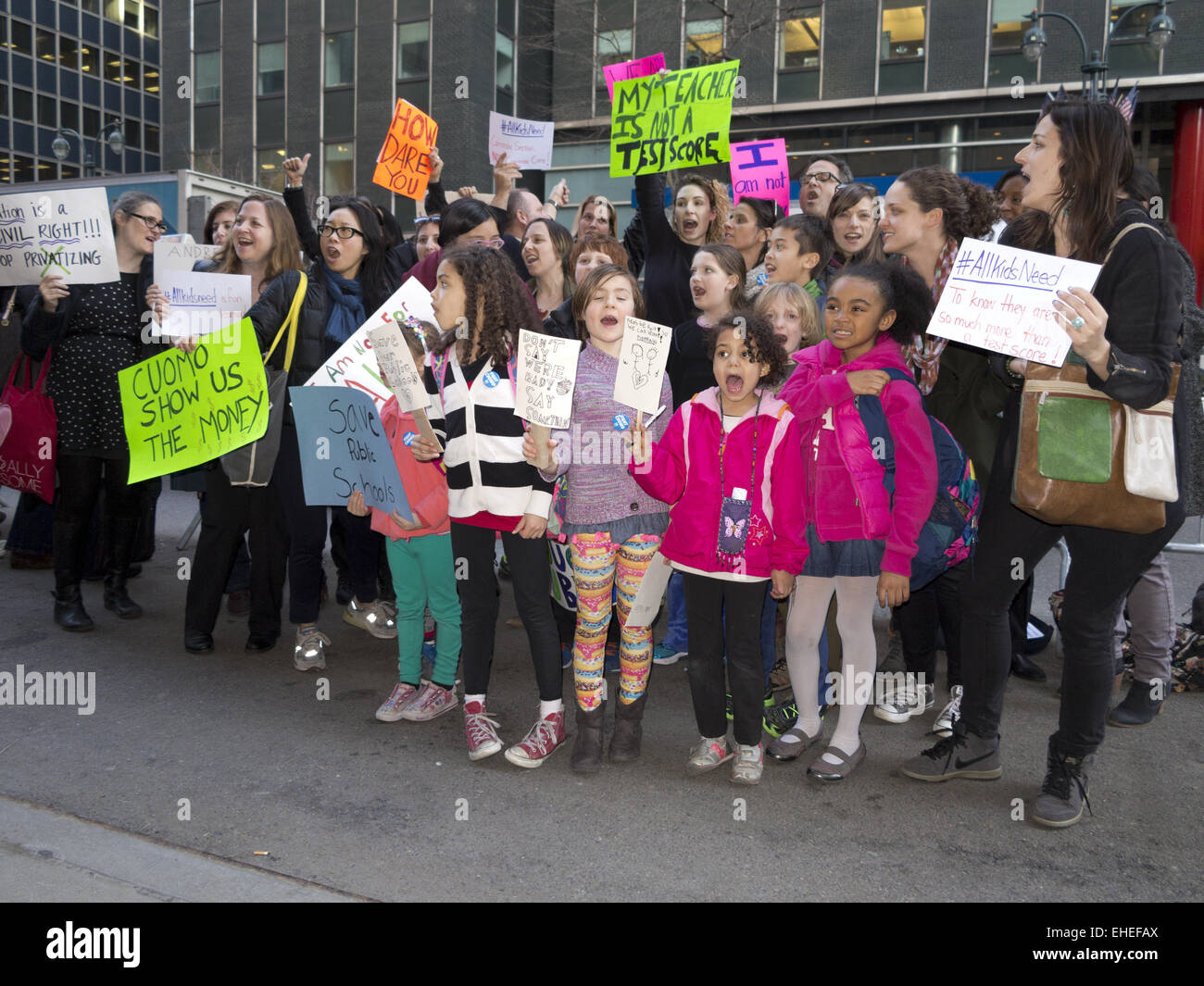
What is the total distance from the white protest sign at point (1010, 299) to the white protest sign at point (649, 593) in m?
1.34

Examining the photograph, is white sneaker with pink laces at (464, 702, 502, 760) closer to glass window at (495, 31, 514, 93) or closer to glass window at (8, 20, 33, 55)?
glass window at (495, 31, 514, 93)

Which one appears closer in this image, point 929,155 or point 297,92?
point 929,155

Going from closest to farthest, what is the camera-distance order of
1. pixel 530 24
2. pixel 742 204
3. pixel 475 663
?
pixel 475 663 < pixel 742 204 < pixel 530 24

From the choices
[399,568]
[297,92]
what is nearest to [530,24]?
[297,92]

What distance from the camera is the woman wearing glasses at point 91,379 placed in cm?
562

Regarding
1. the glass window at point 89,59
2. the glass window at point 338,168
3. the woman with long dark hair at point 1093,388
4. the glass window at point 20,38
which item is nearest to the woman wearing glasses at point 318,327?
the woman with long dark hair at point 1093,388

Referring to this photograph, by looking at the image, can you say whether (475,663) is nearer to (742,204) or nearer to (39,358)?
(742,204)

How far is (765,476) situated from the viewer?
3.76 m

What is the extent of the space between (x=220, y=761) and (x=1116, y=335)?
3548 millimetres

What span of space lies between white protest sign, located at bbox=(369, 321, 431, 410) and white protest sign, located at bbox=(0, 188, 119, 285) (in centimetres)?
239

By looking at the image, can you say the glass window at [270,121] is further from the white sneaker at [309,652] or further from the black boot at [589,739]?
the black boot at [589,739]

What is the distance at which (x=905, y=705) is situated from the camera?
4.55 metres

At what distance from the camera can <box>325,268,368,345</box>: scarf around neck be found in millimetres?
5285

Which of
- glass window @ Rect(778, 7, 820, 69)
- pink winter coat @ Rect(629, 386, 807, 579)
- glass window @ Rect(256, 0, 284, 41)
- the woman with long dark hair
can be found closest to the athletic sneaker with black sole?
the woman with long dark hair
